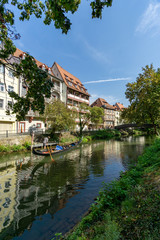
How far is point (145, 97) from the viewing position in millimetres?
17031

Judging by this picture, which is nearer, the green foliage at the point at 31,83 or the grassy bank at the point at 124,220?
the grassy bank at the point at 124,220

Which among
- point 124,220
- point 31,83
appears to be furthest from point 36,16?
point 124,220

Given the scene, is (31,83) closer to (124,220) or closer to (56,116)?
(124,220)

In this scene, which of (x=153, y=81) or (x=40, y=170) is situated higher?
(x=153, y=81)

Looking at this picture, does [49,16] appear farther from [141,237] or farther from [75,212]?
[75,212]

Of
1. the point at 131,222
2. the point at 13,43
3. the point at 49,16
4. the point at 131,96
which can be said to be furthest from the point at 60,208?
the point at 131,96

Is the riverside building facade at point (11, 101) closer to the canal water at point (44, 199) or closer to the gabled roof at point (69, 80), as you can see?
the canal water at point (44, 199)

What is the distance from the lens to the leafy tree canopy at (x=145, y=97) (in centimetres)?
1599

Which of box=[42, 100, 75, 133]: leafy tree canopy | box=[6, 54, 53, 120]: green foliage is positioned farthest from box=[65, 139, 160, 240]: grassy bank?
box=[42, 100, 75, 133]: leafy tree canopy

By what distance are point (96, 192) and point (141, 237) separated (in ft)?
15.5

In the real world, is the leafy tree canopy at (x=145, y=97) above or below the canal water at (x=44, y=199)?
above

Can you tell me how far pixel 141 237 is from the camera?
2.53m

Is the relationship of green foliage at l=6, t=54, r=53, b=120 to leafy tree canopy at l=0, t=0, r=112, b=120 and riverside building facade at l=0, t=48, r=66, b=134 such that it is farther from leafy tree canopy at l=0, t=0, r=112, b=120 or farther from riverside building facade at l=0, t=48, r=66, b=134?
riverside building facade at l=0, t=48, r=66, b=134

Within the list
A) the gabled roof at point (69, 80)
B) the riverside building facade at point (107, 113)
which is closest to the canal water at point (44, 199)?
the gabled roof at point (69, 80)
